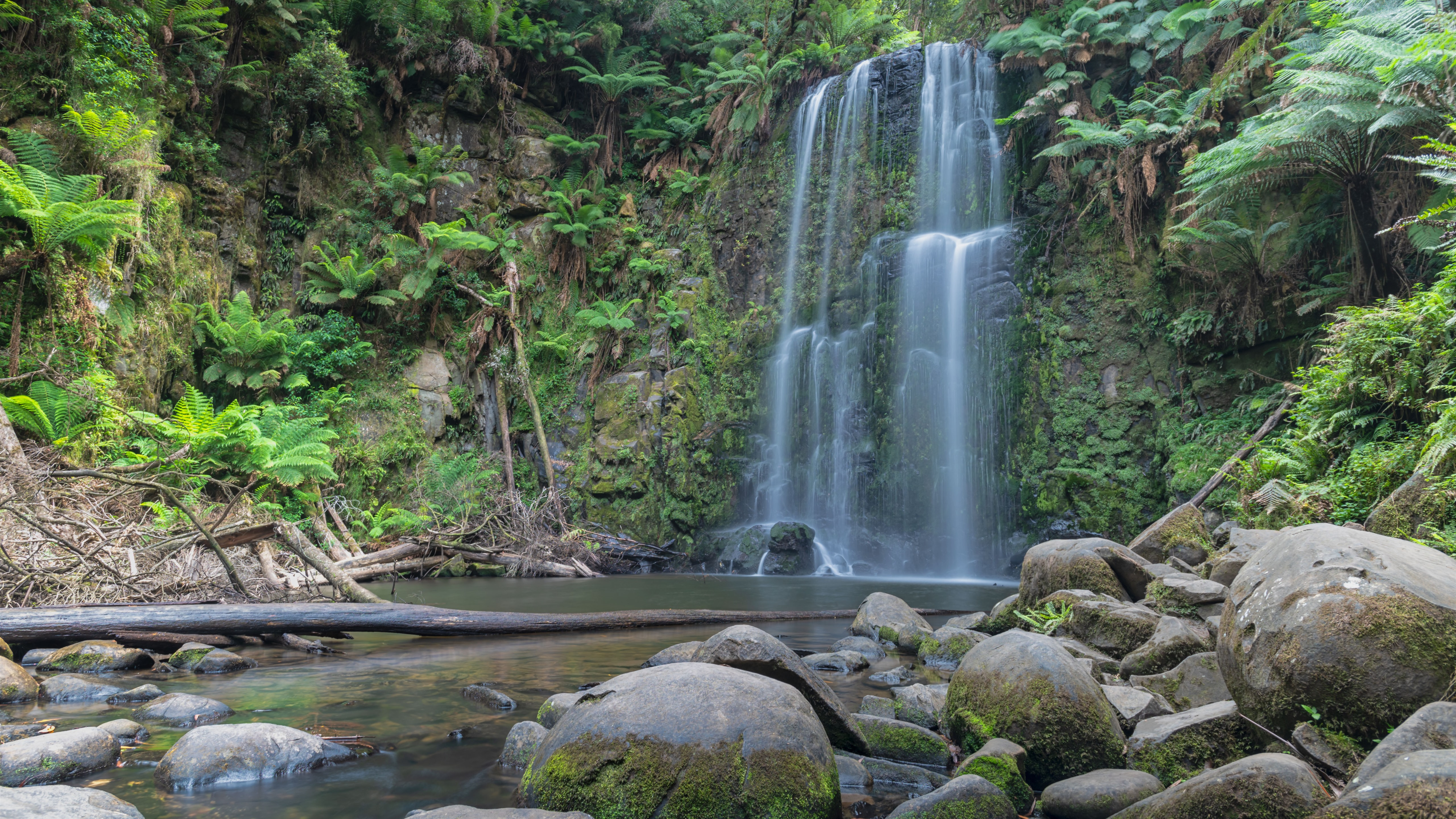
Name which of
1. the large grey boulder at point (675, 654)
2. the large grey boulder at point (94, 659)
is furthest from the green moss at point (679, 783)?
the large grey boulder at point (94, 659)

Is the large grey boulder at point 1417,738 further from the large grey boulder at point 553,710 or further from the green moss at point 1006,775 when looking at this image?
the large grey boulder at point 553,710

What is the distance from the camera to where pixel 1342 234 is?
30.3 feet

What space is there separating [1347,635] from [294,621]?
21.0 ft

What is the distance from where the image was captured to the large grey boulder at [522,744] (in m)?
3.29

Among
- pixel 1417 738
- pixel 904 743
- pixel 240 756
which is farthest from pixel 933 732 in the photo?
pixel 240 756

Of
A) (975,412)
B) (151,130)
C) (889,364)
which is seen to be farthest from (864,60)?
(151,130)

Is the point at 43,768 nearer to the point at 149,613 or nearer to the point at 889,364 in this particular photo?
the point at 149,613

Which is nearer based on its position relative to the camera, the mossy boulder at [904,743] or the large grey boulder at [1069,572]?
the mossy boulder at [904,743]

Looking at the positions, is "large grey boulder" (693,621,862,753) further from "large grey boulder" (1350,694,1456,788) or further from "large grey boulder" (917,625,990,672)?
"large grey boulder" (917,625,990,672)

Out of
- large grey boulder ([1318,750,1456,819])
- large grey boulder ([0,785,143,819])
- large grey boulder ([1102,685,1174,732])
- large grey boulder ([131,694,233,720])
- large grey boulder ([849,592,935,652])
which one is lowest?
large grey boulder ([849,592,935,652])

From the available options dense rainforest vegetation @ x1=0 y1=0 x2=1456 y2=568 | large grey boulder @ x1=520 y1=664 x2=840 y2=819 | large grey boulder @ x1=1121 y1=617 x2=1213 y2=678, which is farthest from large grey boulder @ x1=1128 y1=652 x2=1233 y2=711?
large grey boulder @ x1=520 y1=664 x2=840 y2=819

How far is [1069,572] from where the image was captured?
220 inches

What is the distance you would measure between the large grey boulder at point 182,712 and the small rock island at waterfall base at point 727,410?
0.11 ft

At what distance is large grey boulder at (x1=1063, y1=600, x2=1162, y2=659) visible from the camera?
4.43m
